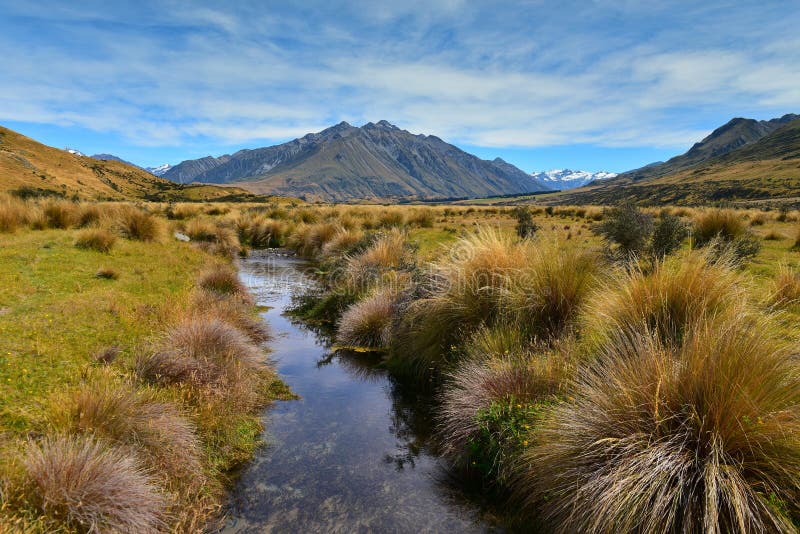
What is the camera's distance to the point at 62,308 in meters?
7.46

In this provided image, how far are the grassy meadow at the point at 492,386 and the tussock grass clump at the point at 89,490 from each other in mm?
16

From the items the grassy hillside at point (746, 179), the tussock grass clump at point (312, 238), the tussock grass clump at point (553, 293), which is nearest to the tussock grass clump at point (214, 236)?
the tussock grass clump at point (312, 238)

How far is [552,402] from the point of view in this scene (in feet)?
16.0

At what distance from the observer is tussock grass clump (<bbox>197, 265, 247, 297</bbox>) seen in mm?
11859

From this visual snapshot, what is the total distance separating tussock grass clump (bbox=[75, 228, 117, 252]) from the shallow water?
29.1 feet

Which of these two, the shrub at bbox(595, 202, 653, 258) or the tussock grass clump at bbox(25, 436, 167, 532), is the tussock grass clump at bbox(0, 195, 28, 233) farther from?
the shrub at bbox(595, 202, 653, 258)

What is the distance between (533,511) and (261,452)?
3.57 meters

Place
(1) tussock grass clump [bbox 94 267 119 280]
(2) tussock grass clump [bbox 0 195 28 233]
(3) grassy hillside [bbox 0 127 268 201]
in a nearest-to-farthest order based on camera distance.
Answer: (1) tussock grass clump [bbox 94 267 119 280], (2) tussock grass clump [bbox 0 195 28 233], (3) grassy hillside [bbox 0 127 268 201]

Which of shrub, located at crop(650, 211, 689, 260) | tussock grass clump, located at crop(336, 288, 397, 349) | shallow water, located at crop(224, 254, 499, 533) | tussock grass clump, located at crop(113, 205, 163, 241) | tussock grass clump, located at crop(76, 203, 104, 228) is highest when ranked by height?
tussock grass clump, located at crop(76, 203, 104, 228)

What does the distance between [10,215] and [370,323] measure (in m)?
14.7

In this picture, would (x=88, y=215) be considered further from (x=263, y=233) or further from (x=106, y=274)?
(x=106, y=274)

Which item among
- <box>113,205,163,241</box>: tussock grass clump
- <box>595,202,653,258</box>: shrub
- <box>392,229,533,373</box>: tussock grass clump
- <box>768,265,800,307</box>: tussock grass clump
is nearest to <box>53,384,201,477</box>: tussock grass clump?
<box>392,229,533,373</box>: tussock grass clump

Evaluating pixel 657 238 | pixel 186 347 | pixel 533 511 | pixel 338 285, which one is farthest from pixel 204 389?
pixel 657 238

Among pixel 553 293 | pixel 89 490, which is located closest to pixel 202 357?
pixel 89 490
